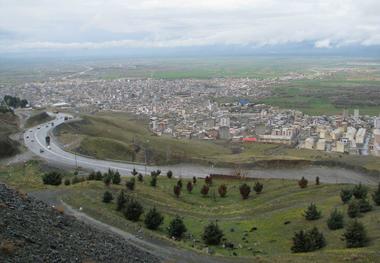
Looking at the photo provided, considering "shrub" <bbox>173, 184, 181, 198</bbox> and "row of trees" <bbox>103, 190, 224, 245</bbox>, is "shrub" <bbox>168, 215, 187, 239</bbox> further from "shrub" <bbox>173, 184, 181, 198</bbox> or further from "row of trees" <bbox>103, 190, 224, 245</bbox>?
"shrub" <bbox>173, 184, 181, 198</bbox>

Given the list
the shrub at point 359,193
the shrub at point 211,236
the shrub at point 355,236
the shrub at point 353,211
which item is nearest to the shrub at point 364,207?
the shrub at point 353,211

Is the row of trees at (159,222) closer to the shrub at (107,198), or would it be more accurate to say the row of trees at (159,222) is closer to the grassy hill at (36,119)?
the shrub at (107,198)

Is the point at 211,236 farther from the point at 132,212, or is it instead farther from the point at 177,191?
the point at 177,191

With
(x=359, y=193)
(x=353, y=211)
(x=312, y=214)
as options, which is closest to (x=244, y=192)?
(x=359, y=193)

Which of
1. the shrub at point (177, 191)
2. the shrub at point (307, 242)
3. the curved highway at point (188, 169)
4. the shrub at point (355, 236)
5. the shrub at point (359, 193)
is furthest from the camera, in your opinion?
the curved highway at point (188, 169)

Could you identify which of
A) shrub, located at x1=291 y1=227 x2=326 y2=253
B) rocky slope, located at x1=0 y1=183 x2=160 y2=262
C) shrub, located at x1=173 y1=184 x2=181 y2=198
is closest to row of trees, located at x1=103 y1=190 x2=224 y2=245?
rocky slope, located at x1=0 y1=183 x2=160 y2=262

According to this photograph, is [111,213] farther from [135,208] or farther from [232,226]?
[232,226]
